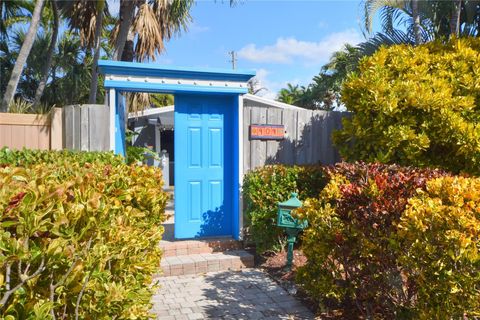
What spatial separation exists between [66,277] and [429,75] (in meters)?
5.13

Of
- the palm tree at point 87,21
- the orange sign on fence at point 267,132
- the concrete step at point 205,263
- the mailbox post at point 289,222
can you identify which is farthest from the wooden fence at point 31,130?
→ the palm tree at point 87,21

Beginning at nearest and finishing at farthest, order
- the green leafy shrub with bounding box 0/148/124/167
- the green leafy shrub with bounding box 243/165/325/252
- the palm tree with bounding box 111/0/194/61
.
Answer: the green leafy shrub with bounding box 0/148/124/167, the green leafy shrub with bounding box 243/165/325/252, the palm tree with bounding box 111/0/194/61

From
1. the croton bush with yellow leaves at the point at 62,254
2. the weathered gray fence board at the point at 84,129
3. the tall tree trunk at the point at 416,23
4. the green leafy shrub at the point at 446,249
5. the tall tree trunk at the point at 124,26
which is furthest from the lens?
the tall tree trunk at the point at 124,26

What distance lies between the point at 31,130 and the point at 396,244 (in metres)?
5.16

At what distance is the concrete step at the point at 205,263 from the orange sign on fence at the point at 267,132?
1.76 meters

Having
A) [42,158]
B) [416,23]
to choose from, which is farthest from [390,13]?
[42,158]

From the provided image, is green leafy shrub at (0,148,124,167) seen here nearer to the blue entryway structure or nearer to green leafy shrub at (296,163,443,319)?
the blue entryway structure

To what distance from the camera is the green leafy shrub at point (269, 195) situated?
5.27 meters

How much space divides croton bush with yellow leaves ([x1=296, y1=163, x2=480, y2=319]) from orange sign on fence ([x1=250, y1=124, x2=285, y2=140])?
1919mm

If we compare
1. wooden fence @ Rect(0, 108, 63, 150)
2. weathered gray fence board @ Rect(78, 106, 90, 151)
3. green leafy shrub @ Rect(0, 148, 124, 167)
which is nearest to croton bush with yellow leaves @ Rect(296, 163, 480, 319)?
green leafy shrub @ Rect(0, 148, 124, 167)

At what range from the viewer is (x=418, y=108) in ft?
15.7

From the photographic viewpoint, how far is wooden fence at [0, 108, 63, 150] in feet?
18.0

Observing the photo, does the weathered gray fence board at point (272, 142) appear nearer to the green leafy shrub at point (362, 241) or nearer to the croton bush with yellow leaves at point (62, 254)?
the green leafy shrub at point (362, 241)

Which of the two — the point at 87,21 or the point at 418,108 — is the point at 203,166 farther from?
the point at 87,21
